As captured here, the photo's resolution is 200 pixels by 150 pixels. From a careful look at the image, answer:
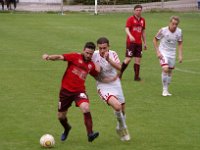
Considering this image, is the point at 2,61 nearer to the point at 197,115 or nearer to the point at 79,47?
the point at 79,47

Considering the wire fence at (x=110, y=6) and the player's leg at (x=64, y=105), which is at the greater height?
the player's leg at (x=64, y=105)

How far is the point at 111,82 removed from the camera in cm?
1126

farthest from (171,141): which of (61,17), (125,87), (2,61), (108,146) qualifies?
(61,17)

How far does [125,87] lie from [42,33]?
51.3ft

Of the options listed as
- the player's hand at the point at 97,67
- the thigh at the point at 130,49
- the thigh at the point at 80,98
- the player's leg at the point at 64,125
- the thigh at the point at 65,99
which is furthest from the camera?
the thigh at the point at 130,49

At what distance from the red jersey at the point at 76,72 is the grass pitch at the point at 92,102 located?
1.05 meters

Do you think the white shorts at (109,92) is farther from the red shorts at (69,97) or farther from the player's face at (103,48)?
the player's face at (103,48)

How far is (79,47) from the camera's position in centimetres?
2659

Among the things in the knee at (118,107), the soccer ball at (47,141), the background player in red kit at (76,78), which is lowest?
the soccer ball at (47,141)

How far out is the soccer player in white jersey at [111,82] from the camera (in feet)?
35.7

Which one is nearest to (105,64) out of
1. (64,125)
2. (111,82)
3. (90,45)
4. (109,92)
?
(111,82)

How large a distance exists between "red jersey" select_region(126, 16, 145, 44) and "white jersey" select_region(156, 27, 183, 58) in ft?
10.1

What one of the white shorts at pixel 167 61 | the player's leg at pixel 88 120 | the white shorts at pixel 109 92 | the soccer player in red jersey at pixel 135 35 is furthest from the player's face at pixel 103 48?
the soccer player in red jersey at pixel 135 35

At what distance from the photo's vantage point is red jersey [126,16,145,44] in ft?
Result: 61.4
